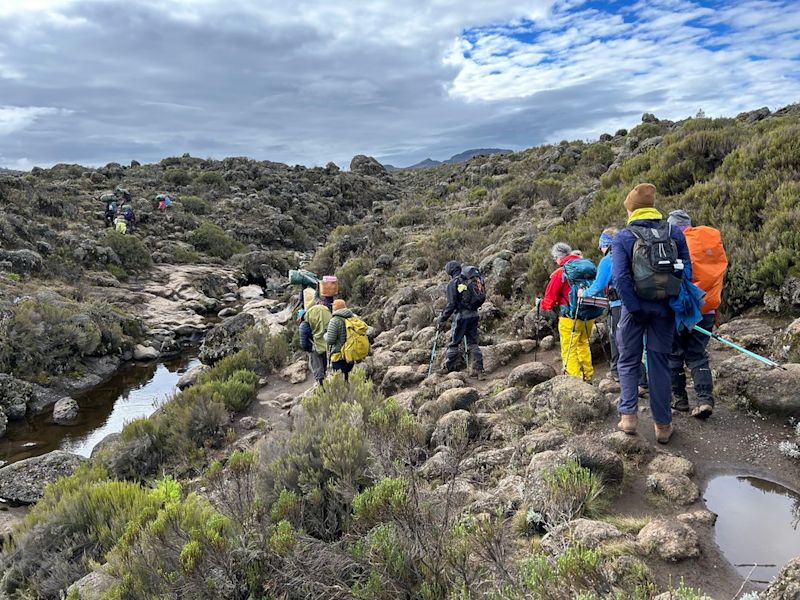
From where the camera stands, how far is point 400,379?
309 inches

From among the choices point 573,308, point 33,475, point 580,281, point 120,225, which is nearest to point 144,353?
point 33,475

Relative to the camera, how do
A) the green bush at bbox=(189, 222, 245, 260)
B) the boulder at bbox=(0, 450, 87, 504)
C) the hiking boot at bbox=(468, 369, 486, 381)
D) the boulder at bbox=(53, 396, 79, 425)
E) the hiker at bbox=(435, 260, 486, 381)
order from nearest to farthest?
the boulder at bbox=(0, 450, 87, 504) < the hiking boot at bbox=(468, 369, 486, 381) < the hiker at bbox=(435, 260, 486, 381) < the boulder at bbox=(53, 396, 79, 425) < the green bush at bbox=(189, 222, 245, 260)

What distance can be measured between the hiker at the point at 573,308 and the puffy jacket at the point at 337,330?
109 inches

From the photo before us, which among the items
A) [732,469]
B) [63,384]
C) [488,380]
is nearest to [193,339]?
[63,384]

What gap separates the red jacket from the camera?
6094mm

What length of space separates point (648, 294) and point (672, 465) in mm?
1309

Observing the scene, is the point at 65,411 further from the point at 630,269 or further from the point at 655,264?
the point at 655,264

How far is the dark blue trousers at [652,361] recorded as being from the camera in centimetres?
423

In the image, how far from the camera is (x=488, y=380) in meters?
7.07

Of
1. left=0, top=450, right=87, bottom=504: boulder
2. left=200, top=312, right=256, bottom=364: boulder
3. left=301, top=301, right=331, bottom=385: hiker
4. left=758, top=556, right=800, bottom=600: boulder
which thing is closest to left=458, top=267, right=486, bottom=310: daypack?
left=301, top=301, right=331, bottom=385: hiker

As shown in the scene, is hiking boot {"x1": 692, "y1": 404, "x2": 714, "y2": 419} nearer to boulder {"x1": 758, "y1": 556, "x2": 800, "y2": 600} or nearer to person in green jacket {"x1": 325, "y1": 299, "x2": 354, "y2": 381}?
boulder {"x1": 758, "y1": 556, "x2": 800, "y2": 600}

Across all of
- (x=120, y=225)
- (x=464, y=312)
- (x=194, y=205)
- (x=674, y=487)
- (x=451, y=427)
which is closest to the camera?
(x=674, y=487)

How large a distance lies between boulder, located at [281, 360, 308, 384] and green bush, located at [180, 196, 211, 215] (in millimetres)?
23568

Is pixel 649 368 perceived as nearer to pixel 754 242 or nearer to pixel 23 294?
pixel 754 242
